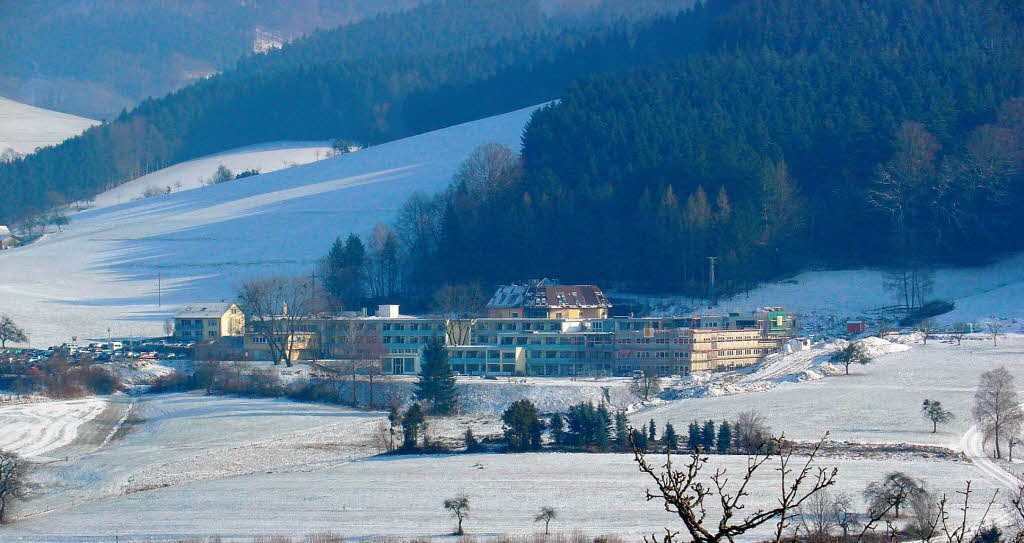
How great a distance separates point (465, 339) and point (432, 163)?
3897 cm

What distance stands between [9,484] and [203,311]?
30.6 meters

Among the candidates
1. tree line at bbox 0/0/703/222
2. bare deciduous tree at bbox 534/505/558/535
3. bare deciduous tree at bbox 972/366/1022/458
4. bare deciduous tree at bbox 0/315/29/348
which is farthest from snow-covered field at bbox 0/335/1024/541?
tree line at bbox 0/0/703/222

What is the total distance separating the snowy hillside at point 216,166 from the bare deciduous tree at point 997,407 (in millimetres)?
81565

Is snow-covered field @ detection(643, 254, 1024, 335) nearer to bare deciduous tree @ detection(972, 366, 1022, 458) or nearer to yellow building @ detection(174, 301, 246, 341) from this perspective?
bare deciduous tree @ detection(972, 366, 1022, 458)

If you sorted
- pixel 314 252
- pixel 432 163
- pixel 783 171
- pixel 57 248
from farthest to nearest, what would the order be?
pixel 432 163 → pixel 57 248 → pixel 314 252 → pixel 783 171

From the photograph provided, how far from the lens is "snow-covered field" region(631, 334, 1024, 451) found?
30984 millimetres

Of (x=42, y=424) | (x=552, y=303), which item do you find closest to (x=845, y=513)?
(x=42, y=424)

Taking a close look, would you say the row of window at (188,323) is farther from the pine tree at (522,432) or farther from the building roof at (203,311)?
the pine tree at (522,432)

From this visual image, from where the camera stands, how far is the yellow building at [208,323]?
53.8 metres

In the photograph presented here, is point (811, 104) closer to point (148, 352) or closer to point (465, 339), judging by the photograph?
point (465, 339)

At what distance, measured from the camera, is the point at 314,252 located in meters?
69.1

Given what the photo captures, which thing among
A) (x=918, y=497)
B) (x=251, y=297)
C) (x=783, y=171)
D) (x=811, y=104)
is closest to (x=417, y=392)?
(x=251, y=297)

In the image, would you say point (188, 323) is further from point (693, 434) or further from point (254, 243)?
point (693, 434)

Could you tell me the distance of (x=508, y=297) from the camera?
5294 cm
